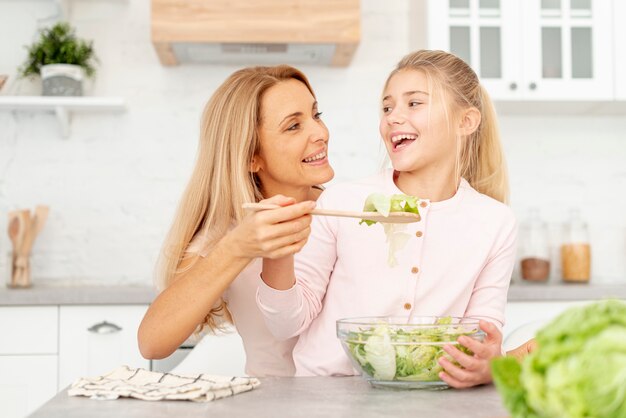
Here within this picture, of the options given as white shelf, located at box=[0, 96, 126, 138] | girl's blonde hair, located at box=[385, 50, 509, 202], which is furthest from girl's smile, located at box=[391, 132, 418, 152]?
white shelf, located at box=[0, 96, 126, 138]

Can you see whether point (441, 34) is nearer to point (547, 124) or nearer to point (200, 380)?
point (547, 124)

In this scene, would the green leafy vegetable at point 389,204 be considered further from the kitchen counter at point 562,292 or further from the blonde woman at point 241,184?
the kitchen counter at point 562,292

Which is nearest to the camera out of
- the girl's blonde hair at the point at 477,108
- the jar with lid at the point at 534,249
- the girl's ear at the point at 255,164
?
the girl's blonde hair at the point at 477,108

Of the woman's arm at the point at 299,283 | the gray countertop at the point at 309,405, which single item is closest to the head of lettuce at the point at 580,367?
the gray countertop at the point at 309,405

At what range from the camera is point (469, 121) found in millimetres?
2045

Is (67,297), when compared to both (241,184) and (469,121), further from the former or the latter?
(469,121)

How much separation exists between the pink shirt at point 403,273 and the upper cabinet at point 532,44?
65.8 inches

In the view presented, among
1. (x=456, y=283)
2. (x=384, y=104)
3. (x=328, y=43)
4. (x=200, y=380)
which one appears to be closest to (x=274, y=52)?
(x=328, y=43)

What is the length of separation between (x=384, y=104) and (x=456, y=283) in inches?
19.1

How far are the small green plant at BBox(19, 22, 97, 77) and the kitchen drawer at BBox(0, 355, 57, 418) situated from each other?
120 centimetres

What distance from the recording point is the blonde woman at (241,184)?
1607mm

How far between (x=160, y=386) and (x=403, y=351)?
1.16 feet

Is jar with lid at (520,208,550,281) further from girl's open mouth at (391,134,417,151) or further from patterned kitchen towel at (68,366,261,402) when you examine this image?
patterned kitchen towel at (68,366,261,402)

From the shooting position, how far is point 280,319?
161cm
